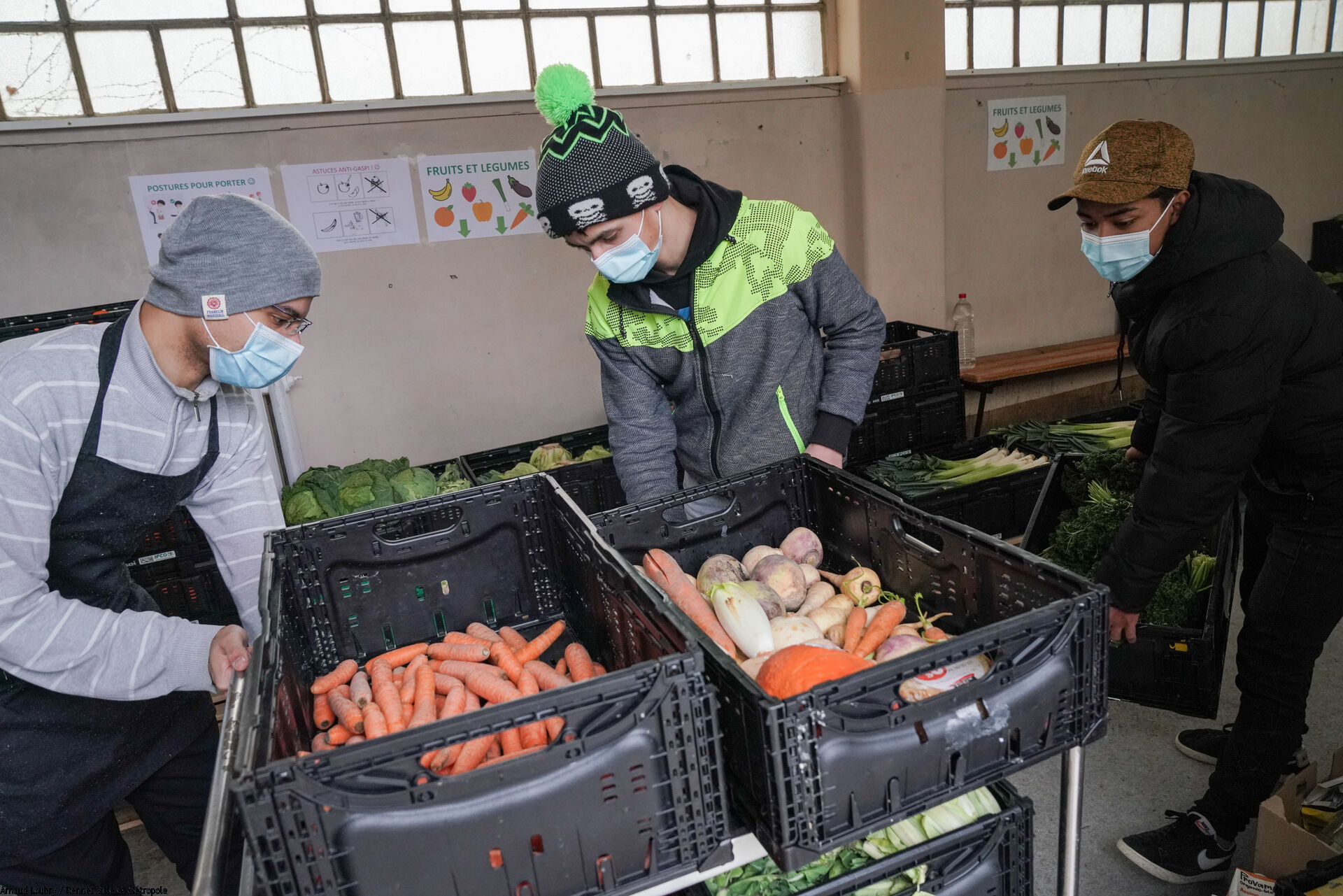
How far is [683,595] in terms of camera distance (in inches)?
65.6

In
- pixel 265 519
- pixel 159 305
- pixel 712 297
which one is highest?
pixel 159 305

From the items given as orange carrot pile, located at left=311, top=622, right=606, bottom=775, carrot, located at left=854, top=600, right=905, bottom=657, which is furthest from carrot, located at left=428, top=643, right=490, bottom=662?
carrot, located at left=854, top=600, right=905, bottom=657

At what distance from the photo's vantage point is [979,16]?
5547 mm

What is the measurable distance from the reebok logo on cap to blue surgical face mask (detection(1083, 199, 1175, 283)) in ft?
0.47

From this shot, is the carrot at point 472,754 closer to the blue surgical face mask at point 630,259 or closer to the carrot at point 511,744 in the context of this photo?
the carrot at point 511,744

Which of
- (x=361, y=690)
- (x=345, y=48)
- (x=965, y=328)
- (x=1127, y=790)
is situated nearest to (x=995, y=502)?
(x=1127, y=790)

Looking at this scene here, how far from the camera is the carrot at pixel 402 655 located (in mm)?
1753

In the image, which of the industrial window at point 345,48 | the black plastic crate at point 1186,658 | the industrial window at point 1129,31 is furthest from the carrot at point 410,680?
the industrial window at point 1129,31

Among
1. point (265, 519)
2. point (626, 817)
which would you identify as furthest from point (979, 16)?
point (626, 817)

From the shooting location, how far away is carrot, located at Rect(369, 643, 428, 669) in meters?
1.75

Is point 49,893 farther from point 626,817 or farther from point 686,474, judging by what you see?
point 686,474

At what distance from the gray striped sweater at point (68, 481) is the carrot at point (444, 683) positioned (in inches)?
15.4

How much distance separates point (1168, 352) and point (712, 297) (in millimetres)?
990

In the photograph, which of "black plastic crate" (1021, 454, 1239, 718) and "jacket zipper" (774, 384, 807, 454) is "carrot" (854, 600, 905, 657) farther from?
"black plastic crate" (1021, 454, 1239, 718)
